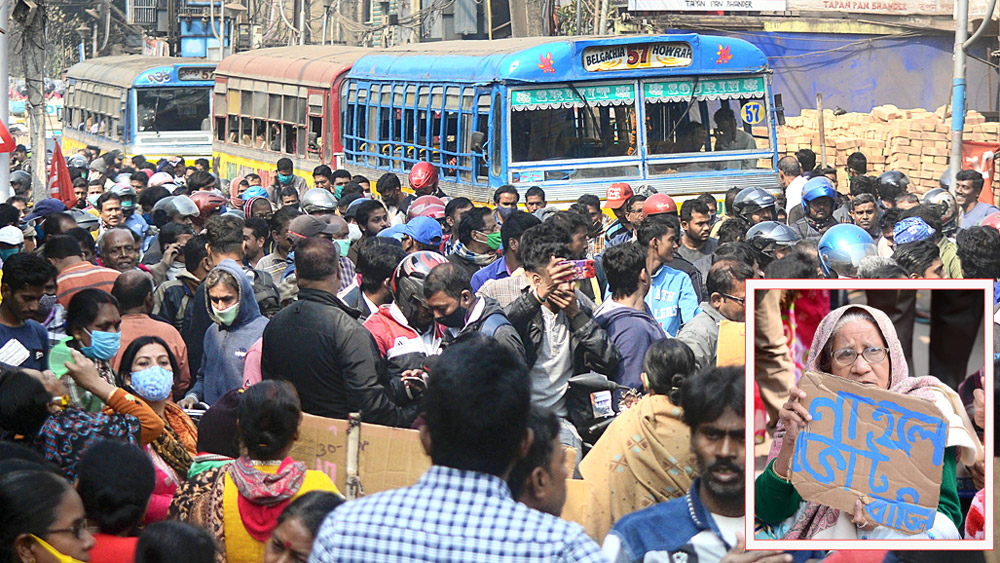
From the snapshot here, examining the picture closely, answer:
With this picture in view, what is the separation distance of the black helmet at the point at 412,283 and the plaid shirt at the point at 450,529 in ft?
10.6

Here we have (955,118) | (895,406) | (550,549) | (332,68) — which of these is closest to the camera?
(550,549)

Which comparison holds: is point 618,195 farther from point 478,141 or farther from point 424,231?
point 424,231

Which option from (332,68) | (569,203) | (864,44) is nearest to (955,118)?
(569,203)

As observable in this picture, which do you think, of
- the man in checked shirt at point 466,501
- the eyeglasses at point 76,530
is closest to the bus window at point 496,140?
the eyeglasses at point 76,530

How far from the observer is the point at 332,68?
17.9 metres

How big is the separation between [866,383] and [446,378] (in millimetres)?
902

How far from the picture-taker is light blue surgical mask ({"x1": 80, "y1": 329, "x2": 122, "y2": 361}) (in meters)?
5.21

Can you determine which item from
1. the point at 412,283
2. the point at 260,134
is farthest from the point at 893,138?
the point at 412,283

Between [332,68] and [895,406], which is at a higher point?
[332,68]

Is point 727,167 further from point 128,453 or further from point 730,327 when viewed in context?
point 128,453

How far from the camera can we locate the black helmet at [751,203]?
1060cm

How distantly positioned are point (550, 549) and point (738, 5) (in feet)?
81.3

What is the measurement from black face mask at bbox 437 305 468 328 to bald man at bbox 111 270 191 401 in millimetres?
1220

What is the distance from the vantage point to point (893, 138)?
2191 centimetres
